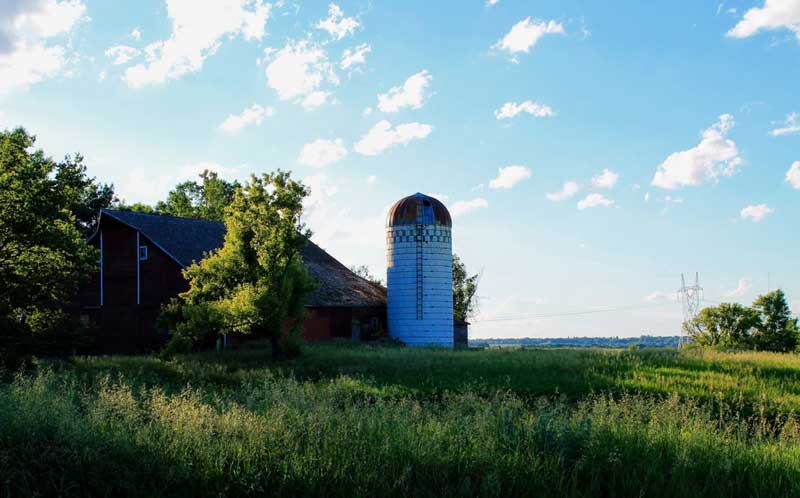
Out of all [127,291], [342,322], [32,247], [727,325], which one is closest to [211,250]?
[127,291]

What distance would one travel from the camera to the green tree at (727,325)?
2132 inches

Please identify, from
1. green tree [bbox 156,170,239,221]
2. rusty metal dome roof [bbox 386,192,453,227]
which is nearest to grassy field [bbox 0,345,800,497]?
rusty metal dome roof [bbox 386,192,453,227]

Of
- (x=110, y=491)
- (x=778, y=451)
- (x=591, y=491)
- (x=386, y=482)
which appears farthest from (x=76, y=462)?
(x=778, y=451)

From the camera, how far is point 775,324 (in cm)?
5425

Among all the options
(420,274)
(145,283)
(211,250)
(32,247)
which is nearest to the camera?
(32,247)

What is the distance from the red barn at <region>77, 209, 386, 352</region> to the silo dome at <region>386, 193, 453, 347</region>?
2.50 m

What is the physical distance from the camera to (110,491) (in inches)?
292

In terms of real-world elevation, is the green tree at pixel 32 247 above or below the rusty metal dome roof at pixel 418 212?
below

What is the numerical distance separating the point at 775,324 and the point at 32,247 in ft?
165

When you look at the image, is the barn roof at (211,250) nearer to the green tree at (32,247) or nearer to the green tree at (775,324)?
the green tree at (32,247)

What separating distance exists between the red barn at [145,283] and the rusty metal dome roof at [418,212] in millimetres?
5266

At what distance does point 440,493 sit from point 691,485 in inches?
109

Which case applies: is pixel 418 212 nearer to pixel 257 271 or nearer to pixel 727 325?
pixel 257 271

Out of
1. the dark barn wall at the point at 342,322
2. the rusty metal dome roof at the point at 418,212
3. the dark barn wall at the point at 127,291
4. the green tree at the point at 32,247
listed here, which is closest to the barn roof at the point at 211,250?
the dark barn wall at the point at 342,322
